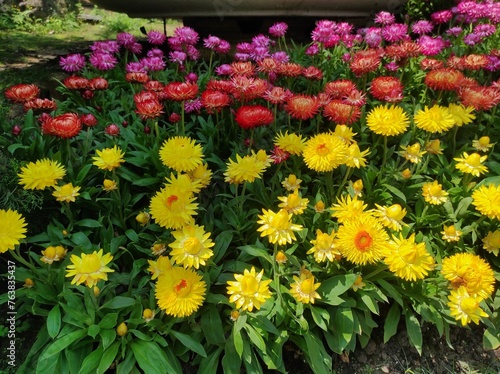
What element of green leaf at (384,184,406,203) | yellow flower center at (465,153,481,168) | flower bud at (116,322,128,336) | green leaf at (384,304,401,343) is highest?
yellow flower center at (465,153,481,168)

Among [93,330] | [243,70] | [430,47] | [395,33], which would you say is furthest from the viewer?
[395,33]

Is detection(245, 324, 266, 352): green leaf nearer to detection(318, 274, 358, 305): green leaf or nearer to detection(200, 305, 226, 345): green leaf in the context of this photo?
detection(200, 305, 226, 345): green leaf

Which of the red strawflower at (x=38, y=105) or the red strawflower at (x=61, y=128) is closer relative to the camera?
the red strawflower at (x=61, y=128)

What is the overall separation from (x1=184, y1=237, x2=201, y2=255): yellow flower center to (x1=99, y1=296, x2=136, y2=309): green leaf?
354 millimetres

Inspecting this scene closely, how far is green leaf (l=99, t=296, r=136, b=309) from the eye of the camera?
1805mm

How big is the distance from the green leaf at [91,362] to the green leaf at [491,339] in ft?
5.29

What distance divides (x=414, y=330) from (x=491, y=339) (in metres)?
0.36

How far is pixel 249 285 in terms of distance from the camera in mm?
1600

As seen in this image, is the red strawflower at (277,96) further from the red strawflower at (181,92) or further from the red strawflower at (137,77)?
the red strawflower at (137,77)

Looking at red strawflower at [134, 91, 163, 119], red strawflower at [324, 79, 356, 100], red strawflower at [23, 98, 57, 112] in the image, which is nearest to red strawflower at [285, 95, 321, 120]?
red strawflower at [324, 79, 356, 100]

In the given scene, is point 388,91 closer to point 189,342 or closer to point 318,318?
point 318,318

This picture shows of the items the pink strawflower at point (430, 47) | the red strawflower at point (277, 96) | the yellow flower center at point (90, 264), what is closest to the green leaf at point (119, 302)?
the yellow flower center at point (90, 264)

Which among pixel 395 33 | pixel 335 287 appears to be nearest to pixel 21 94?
pixel 335 287

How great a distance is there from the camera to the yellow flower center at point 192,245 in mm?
1661
